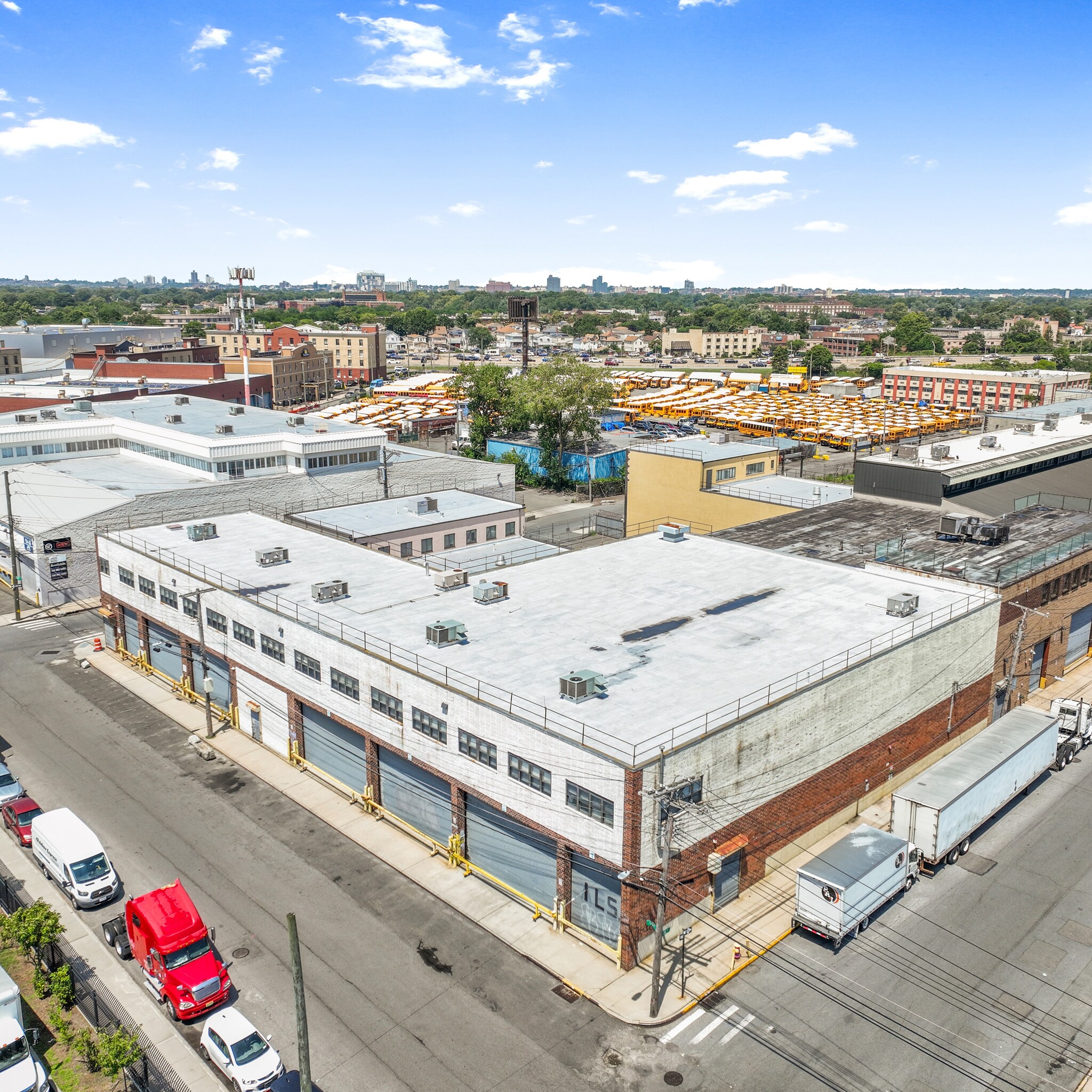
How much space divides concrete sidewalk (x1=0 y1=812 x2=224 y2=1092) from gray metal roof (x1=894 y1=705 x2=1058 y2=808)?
24.1m

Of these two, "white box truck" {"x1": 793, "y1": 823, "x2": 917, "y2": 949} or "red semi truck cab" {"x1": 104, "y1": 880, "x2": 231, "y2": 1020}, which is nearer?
"red semi truck cab" {"x1": 104, "y1": 880, "x2": 231, "y2": 1020}

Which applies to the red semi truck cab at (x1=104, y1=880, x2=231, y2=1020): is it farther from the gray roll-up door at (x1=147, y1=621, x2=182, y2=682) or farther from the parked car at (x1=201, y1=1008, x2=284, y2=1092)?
the gray roll-up door at (x1=147, y1=621, x2=182, y2=682)

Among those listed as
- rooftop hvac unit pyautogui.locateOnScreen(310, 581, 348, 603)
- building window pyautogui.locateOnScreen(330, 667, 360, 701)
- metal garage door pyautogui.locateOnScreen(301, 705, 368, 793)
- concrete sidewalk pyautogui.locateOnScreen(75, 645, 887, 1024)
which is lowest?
concrete sidewalk pyautogui.locateOnScreen(75, 645, 887, 1024)

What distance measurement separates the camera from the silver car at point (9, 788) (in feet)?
116

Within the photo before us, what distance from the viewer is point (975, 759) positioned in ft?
115

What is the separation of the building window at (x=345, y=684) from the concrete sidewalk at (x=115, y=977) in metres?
11.4

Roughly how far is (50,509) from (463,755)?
44.5m

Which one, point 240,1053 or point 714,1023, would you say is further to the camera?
point 714,1023

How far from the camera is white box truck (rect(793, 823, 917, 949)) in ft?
90.3

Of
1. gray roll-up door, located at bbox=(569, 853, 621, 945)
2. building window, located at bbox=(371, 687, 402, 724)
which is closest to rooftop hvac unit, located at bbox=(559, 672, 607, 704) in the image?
gray roll-up door, located at bbox=(569, 853, 621, 945)

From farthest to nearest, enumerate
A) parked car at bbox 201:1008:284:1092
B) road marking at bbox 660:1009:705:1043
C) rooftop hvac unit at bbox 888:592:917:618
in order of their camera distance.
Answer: rooftop hvac unit at bbox 888:592:917:618
road marking at bbox 660:1009:705:1043
parked car at bbox 201:1008:284:1092

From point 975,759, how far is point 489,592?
67.4 feet

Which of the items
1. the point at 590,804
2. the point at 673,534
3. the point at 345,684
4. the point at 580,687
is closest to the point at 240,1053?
the point at 590,804

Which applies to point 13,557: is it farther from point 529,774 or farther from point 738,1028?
point 738,1028
